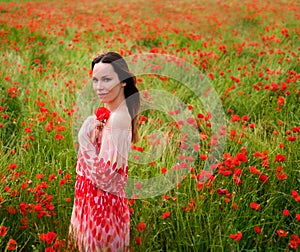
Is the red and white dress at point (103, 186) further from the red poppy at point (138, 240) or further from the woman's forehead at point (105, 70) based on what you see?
the woman's forehead at point (105, 70)

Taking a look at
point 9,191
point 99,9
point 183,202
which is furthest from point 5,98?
point 99,9

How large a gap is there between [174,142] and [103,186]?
1.31 meters

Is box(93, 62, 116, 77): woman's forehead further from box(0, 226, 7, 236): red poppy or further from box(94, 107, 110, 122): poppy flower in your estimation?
box(0, 226, 7, 236): red poppy

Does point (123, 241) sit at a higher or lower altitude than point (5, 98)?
lower

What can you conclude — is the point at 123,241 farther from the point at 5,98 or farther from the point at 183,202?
the point at 5,98

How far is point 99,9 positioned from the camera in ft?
33.0

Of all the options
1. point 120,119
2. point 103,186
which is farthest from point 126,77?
point 103,186

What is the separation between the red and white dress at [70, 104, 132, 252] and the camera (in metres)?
1.80

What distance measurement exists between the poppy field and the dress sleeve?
32cm

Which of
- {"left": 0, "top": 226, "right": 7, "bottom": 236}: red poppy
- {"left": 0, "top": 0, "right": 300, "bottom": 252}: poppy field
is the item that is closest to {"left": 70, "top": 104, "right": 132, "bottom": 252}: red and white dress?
{"left": 0, "top": 0, "right": 300, "bottom": 252}: poppy field

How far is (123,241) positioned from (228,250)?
0.55m

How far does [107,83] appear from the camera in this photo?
1826mm

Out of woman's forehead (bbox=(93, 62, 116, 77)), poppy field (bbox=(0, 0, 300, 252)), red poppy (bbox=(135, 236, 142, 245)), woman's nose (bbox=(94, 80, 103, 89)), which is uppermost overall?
woman's forehead (bbox=(93, 62, 116, 77))

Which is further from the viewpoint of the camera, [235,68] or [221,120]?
[235,68]
